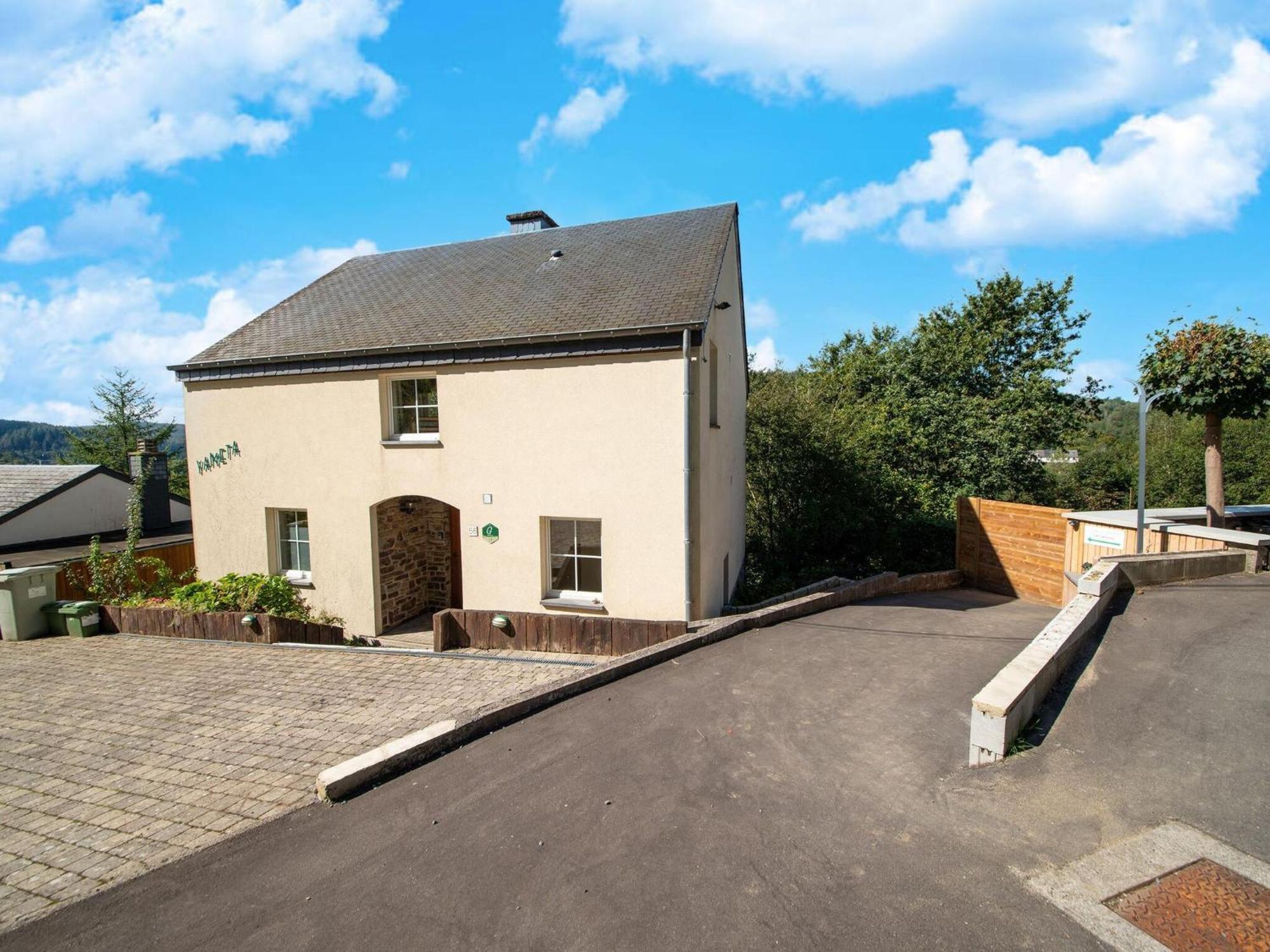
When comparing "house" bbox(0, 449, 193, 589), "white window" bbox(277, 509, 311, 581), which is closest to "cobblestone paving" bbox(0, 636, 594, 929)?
"white window" bbox(277, 509, 311, 581)

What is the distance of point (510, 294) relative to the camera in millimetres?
11867

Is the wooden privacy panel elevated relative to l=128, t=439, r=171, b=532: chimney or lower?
lower

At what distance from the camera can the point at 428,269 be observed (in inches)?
566

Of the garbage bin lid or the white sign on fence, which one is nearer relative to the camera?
the garbage bin lid

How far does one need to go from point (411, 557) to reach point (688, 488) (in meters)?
6.73

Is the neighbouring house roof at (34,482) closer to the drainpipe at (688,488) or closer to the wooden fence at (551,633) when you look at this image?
the wooden fence at (551,633)

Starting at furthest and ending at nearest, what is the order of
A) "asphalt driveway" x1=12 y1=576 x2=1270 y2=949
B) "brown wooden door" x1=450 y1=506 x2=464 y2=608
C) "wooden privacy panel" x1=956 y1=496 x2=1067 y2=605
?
"wooden privacy panel" x1=956 y1=496 x2=1067 y2=605 < "brown wooden door" x1=450 y1=506 x2=464 y2=608 < "asphalt driveway" x1=12 y1=576 x2=1270 y2=949

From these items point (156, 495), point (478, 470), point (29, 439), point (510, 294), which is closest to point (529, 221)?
point (510, 294)

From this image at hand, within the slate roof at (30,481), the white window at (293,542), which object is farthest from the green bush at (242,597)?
the slate roof at (30,481)

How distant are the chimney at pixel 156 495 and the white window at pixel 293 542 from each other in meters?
9.51

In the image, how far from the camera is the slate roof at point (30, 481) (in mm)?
17594

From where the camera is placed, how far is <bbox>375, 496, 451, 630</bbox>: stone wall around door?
466 inches

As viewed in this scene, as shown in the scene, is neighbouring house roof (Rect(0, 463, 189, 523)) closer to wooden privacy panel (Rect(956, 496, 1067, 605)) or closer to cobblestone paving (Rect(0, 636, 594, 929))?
cobblestone paving (Rect(0, 636, 594, 929))

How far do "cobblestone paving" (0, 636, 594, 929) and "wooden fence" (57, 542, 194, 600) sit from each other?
2.75 metres
